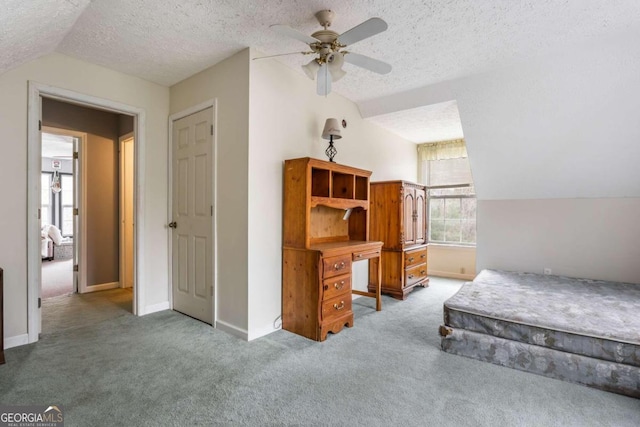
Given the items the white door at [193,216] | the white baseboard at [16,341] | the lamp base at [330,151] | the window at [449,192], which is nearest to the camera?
the white baseboard at [16,341]

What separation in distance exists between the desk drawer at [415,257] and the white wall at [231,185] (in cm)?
231

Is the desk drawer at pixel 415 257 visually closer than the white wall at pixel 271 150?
No

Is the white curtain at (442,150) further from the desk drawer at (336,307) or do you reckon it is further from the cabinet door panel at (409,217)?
the desk drawer at (336,307)

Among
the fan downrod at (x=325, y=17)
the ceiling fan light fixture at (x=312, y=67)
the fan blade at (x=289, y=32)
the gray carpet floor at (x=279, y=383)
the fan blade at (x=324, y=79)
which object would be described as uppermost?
the fan downrod at (x=325, y=17)

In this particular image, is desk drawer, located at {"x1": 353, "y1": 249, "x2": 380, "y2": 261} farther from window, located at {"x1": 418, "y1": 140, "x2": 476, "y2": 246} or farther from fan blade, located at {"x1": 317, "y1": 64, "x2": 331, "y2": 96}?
window, located at {"x1": 418, "y1": 140, "x2": 476, "y2": 246}

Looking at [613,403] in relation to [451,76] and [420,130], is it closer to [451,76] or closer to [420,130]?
[451,76]

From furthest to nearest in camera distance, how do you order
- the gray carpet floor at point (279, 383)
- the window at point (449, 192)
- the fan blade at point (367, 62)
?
the window at point (449, 192), the fan blade at point (367, 62), the gray carpet floor at point (279, 383)

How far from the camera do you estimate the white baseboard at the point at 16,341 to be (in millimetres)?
2541

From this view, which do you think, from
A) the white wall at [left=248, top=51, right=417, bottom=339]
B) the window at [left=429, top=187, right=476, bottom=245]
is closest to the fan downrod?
the white wall at [left=248, top=51, right=417, bottom=339]

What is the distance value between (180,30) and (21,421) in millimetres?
2683

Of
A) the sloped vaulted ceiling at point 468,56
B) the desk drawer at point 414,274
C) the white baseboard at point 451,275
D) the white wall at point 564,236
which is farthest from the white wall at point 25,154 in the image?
the white baseboard at point 451,275

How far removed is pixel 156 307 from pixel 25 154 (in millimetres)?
1857

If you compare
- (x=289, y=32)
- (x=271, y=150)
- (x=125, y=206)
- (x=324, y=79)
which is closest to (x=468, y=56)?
(x=324, y=79)

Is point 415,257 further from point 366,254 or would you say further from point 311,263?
point 311,263
